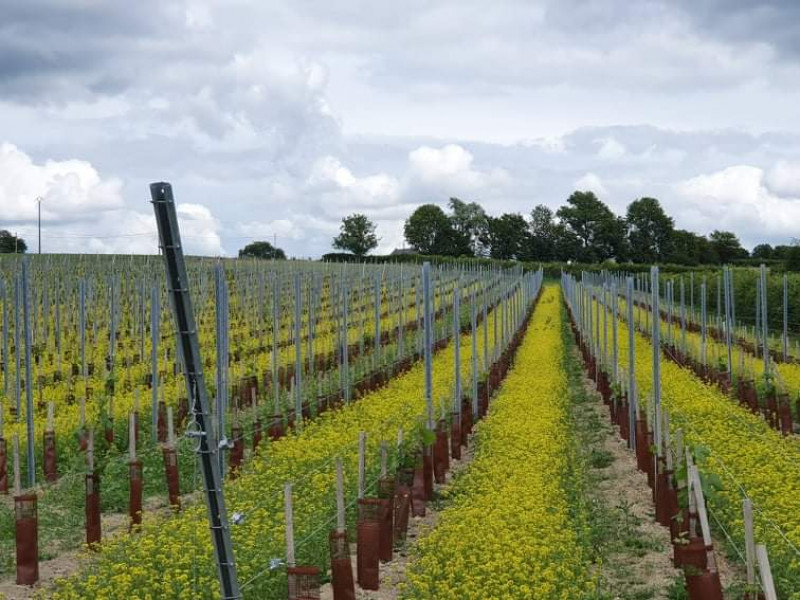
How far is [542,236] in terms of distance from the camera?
123 meters

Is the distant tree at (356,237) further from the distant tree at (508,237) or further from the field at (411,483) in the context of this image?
the field at (411,483)

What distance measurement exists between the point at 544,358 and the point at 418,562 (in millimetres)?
20691

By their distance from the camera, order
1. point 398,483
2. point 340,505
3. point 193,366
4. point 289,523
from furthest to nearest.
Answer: point 398,483 → point 340,505 → point 289,523 → point 193,366

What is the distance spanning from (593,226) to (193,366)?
385 feet

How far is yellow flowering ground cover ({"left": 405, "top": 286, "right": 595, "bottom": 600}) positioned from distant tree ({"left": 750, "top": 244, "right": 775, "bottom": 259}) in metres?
119

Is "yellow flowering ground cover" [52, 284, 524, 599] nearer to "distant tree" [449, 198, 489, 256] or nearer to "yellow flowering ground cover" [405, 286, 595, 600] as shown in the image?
"yellow flowering ground cover" [405, 286, 595, 600]

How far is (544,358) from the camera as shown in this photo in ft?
97.7

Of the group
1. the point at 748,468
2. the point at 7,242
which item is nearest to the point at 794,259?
the point at 748,468

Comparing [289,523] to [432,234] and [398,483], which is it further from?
[432,234]

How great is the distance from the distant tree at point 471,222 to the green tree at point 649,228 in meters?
18.2

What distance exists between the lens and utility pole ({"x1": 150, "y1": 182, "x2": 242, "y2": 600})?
5.40 metres

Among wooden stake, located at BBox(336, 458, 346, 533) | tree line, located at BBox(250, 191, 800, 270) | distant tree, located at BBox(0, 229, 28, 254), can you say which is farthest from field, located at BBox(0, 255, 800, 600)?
tree line, located at BBox(250, 191, 800, 270)

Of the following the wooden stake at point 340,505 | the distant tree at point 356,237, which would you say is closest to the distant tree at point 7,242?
the distant tree at point 356,237

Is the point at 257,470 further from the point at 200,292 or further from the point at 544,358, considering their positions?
the point at 200,292
